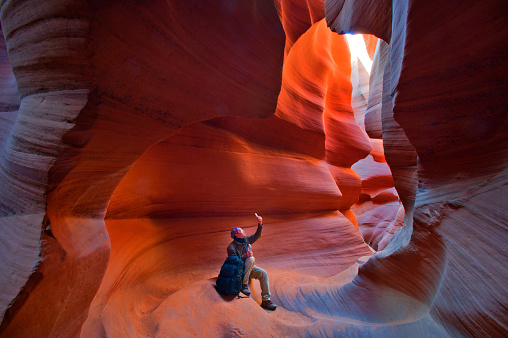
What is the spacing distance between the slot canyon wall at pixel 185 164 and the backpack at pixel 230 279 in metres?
0.21

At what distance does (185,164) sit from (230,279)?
8.52 feet

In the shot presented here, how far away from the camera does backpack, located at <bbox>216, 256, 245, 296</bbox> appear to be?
11.8 ft

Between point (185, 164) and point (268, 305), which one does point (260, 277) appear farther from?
Answer: point (185, 164)

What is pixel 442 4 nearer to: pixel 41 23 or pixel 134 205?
pixel 41 23

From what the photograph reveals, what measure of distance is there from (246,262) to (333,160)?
23.0 feet

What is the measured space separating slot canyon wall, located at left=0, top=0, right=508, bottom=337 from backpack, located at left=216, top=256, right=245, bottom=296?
0.21 metres

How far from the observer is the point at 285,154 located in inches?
284

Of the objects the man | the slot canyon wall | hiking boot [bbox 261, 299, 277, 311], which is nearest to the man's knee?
the man

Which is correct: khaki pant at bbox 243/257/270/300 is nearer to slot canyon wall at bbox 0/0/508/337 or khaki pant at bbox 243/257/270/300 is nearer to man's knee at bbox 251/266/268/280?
man's knee at bbox 251/266/268/280

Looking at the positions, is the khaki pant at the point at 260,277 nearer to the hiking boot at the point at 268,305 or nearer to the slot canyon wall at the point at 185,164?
the hiking boot at the point at 268,305

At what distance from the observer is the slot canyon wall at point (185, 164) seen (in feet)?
6.43

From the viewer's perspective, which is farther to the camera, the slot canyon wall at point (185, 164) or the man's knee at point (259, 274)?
the man's knee at point (259, 274)

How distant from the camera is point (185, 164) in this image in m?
5.16

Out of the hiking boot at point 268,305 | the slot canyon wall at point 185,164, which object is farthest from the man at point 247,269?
the slot canyon wall at point 185,164
